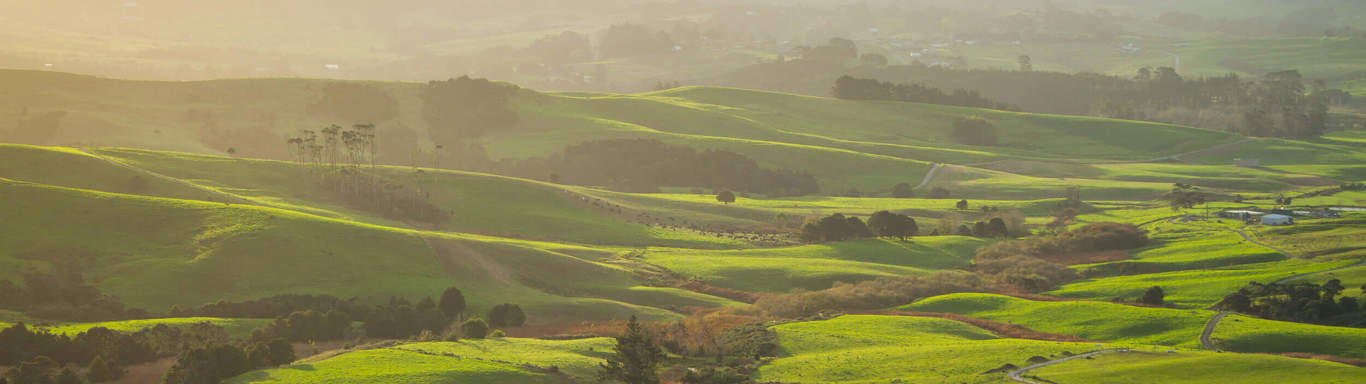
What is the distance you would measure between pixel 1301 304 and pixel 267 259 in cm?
6614

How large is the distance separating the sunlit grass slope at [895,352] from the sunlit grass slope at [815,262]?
18894mm

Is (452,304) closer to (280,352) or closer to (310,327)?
(310,327)

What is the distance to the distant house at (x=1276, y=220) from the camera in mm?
101438

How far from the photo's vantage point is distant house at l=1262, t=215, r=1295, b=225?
101 meters

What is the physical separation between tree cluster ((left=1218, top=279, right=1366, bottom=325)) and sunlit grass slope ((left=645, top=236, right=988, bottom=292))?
28362 millimetres

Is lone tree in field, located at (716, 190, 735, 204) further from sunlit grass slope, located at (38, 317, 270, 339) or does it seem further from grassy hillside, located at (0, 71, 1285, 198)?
sunlit grass slope, located at (38, 317, 270, 339)

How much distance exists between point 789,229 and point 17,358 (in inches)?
2995

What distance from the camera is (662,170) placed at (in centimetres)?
15688

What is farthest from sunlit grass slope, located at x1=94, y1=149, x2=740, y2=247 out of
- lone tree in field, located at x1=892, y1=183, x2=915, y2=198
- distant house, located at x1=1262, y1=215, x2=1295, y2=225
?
distant house, located at x1=1262, y1=215, x2=1295, y2=225

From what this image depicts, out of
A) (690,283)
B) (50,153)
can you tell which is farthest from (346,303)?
(50,153)

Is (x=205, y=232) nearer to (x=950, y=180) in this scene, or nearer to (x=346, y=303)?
(x=346, y=303)

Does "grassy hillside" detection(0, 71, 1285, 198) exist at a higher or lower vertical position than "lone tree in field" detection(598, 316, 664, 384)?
higher

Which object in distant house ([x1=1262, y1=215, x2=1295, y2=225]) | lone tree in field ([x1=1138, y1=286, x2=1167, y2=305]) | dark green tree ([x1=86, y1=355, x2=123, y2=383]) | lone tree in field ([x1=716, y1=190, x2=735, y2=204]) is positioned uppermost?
distant house ([x1=1262, y1=215, x2=1295, y2=225])

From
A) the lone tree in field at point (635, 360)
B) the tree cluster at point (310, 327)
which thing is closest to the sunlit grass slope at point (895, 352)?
the lone tree in field at point (635, 360)
